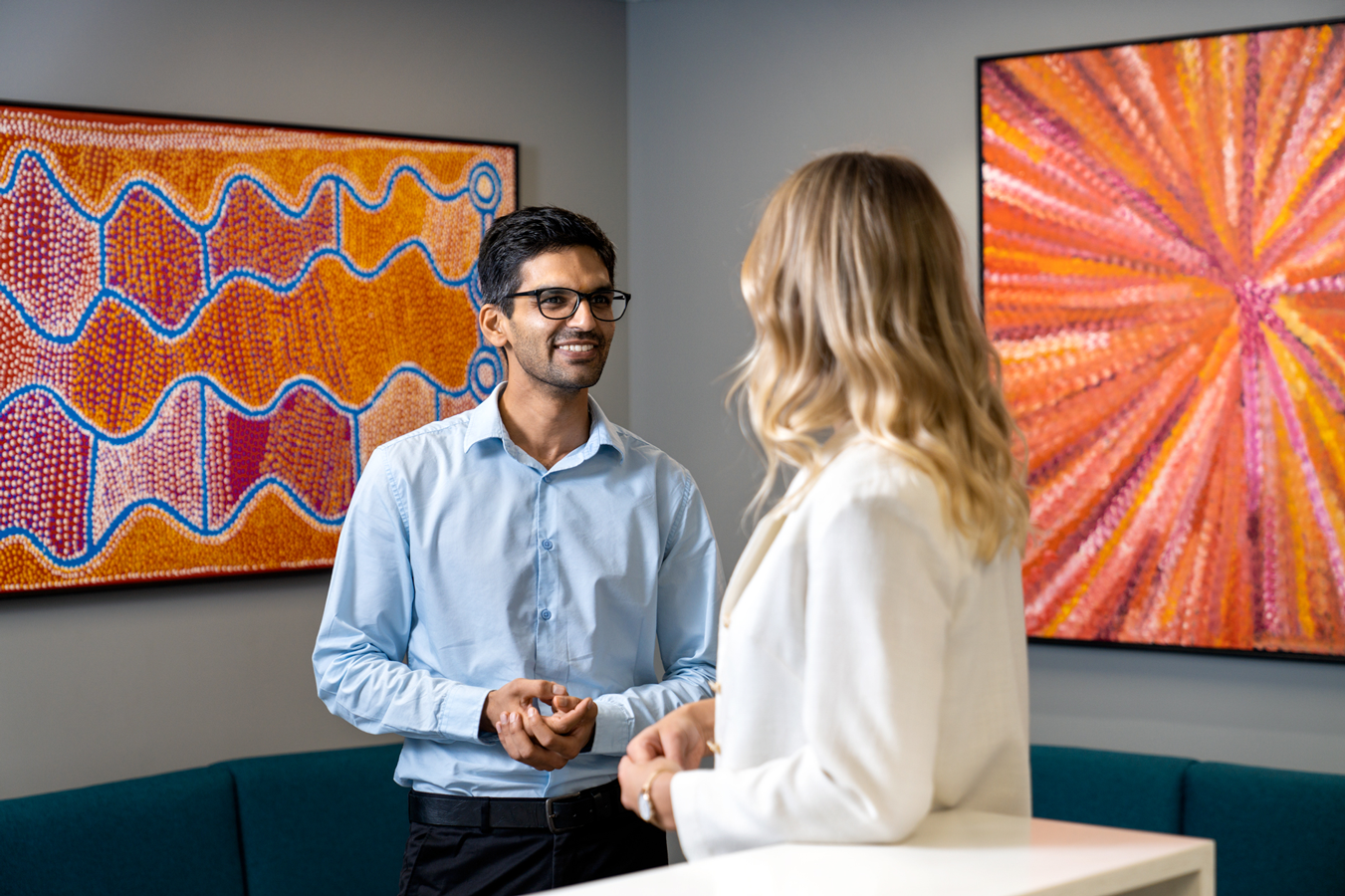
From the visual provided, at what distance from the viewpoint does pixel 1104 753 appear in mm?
2822

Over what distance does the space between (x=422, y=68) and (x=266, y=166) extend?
1.70ft

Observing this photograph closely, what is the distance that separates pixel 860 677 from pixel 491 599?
1067mm

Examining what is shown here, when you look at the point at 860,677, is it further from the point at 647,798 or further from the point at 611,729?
the point at 611,729

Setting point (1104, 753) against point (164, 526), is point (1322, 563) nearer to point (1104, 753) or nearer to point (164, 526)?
point (1104, 753)

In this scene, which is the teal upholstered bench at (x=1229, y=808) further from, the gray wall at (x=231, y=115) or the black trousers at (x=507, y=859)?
the gray wall at (x=231, y=115)

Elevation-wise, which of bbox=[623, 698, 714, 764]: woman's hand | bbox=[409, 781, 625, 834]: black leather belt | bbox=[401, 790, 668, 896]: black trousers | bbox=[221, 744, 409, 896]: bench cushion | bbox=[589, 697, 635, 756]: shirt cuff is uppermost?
bbox=[623, 698, 714, 764]: woman's hand

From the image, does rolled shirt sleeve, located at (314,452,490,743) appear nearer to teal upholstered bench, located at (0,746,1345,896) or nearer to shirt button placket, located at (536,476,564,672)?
shirt button placket, located at (536,476,564,672)

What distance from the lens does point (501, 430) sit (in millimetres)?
2066

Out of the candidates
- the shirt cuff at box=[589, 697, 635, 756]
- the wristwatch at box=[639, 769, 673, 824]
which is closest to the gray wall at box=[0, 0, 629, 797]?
the shirt cuff at box=[589, 697, 635, 756]

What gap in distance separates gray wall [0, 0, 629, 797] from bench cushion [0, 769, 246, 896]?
12 cm

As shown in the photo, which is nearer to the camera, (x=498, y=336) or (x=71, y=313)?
(x=498, y=336)

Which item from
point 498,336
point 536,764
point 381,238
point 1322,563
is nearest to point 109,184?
point 381,238

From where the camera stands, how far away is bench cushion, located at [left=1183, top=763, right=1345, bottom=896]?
2523mm

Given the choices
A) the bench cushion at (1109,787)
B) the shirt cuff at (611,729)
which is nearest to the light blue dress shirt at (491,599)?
the shirt cuff at (611,729)
